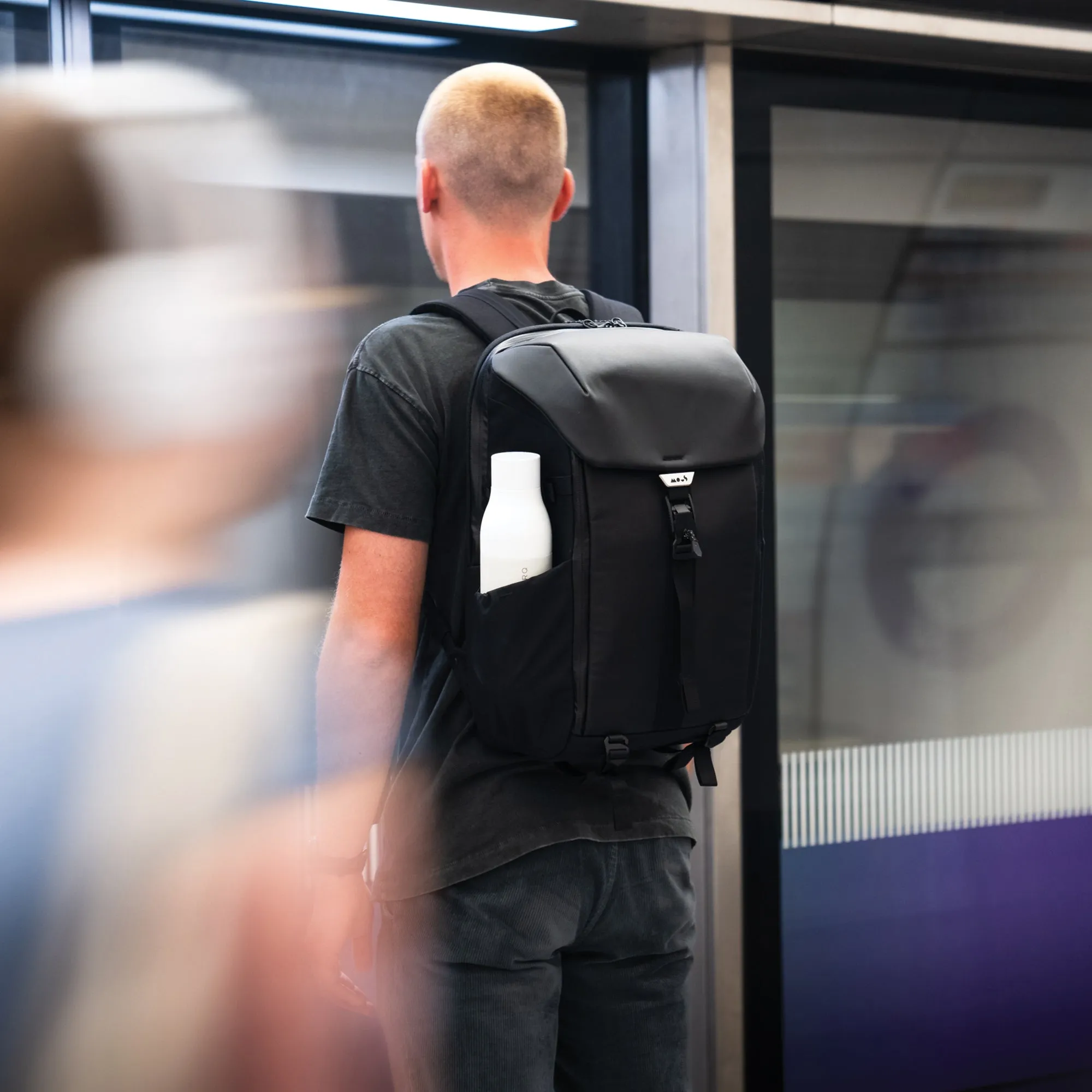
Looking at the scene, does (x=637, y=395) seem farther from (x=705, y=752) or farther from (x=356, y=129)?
(x=356, y=129)

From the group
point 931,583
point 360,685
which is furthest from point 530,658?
point 931,583

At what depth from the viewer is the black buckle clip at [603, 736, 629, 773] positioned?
54.0 inches

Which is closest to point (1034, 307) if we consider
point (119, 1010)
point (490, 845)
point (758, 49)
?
point (758, 49)

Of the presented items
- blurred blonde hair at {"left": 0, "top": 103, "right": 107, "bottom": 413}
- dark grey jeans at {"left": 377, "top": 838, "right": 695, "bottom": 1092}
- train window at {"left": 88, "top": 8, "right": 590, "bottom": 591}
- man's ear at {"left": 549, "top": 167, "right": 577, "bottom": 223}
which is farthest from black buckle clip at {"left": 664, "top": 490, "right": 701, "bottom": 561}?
blurred blonde hair at {"left": 0, "top": 103, "right": 107, "bottom": 413}

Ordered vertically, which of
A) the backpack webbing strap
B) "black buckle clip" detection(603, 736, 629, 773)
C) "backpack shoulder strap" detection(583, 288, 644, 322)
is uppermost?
"backpack shoulder strap" detection(583, 288, 644, 322)

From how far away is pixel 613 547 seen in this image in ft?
4.44

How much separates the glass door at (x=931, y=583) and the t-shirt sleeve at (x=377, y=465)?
1187 mm

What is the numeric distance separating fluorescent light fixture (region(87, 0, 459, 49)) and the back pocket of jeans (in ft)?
3.79

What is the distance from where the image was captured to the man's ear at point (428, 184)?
1561 mm

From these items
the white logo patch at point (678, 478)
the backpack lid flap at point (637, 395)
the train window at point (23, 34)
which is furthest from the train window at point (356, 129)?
the white logo patch at point (678, 478)

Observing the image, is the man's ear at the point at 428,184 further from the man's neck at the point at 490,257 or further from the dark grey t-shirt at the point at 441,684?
the dark grey t-shirt at the point at 441,684

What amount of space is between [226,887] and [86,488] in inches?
26.2

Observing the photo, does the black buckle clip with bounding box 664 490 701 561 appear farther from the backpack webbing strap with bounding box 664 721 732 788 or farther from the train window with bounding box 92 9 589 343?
the train window with bounding box 92 9 589 343

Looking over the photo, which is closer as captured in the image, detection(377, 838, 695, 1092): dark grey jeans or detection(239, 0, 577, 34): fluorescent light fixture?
detection(377, 838, 695, 1092): dark grey jeans
